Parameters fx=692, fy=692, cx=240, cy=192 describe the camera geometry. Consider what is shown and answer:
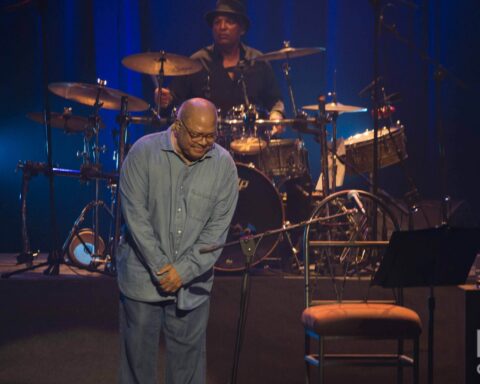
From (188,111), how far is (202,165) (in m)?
0.31

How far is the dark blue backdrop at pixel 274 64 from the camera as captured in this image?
272 inches

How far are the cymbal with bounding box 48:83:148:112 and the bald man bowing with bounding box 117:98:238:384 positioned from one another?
2012 mm

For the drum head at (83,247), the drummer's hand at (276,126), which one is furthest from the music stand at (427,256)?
the drum head at (83,247)

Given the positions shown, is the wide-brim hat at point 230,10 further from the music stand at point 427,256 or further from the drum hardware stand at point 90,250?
the music stand at point 427,256

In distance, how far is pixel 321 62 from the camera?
7.15 m

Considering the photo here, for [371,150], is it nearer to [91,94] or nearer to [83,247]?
[91,94]

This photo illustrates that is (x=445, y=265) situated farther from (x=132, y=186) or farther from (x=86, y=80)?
(x=86, y=80)

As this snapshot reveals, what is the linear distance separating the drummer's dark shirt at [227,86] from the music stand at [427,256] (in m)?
2.92

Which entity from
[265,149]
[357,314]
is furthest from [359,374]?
[265,149]

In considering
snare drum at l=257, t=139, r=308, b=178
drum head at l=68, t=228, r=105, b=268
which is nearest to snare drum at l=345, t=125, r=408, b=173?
snare drum at l=257, t=139, r=308, b=178

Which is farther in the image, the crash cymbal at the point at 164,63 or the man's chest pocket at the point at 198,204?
the crash cymbal at the point at 164,63

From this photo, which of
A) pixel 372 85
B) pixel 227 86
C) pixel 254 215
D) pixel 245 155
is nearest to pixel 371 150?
pixel 372 85

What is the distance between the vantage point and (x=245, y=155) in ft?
18.8

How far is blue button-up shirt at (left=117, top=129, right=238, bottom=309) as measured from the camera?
347cm
